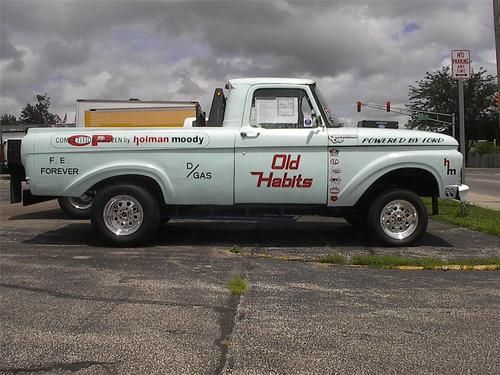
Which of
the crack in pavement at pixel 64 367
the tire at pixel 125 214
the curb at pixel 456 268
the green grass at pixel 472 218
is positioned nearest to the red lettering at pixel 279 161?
the tire at pixel 125 214

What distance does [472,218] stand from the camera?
33.7 feet

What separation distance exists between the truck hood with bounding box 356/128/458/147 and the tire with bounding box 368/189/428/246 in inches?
27.0

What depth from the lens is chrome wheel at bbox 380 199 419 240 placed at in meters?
7.62

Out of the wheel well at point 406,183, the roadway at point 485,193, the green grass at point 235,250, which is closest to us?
the green grass at point 235,250

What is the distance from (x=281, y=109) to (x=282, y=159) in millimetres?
749

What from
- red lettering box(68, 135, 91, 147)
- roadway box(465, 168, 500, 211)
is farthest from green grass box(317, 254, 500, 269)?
roadway box(465, 168, 500, 211)

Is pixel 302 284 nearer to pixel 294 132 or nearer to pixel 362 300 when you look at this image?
pixel 362 300

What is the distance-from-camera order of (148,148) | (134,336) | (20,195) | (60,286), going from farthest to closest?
(20,195), (148,148), (60,286), (134,336)

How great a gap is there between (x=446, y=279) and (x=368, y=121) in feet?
13.3

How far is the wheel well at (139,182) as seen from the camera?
25.0 feet

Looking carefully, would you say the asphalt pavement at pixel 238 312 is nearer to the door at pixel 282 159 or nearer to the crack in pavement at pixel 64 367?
the crack in pavement at pixel 64 367

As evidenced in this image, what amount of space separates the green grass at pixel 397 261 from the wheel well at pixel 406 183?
124 cm

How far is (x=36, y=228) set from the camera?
9.24 metres

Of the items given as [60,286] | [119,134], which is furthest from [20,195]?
[60,286]
